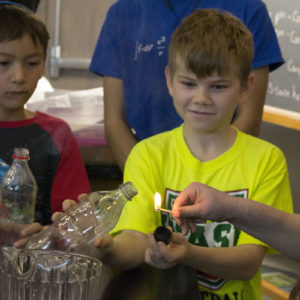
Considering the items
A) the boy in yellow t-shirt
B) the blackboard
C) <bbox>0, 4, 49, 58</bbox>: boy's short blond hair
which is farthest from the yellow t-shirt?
the blackboard

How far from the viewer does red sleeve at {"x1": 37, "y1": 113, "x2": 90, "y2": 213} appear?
1.75m

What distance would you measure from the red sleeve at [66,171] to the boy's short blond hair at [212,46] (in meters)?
0.46

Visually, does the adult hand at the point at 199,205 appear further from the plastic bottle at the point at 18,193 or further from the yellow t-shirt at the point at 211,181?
the plastic bottle at the point at 18,193

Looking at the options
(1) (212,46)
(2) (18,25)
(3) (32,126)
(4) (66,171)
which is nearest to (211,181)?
(1) (212,46)

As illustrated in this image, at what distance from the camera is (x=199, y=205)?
3.53 feet

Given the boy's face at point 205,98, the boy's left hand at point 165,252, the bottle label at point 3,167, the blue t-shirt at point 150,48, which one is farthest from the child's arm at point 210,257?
the bottle label at point 3,167

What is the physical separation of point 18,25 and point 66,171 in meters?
0.46

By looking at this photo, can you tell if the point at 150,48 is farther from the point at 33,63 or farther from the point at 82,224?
the point at 82,224

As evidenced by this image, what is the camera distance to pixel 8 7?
1.78 metres

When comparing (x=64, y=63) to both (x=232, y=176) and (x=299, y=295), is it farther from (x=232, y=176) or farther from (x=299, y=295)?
(x=299, y=295)

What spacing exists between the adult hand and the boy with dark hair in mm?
732

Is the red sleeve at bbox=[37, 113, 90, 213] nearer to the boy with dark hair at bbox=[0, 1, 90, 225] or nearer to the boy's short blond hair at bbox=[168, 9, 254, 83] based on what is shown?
the boy with dark hair at bbox=[0, 1, 90, 225]

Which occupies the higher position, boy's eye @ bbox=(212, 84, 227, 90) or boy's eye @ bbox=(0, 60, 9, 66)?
boy's eye @ bbox=(212, 84, 227, 90)

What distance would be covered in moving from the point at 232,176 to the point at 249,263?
0.22 m
